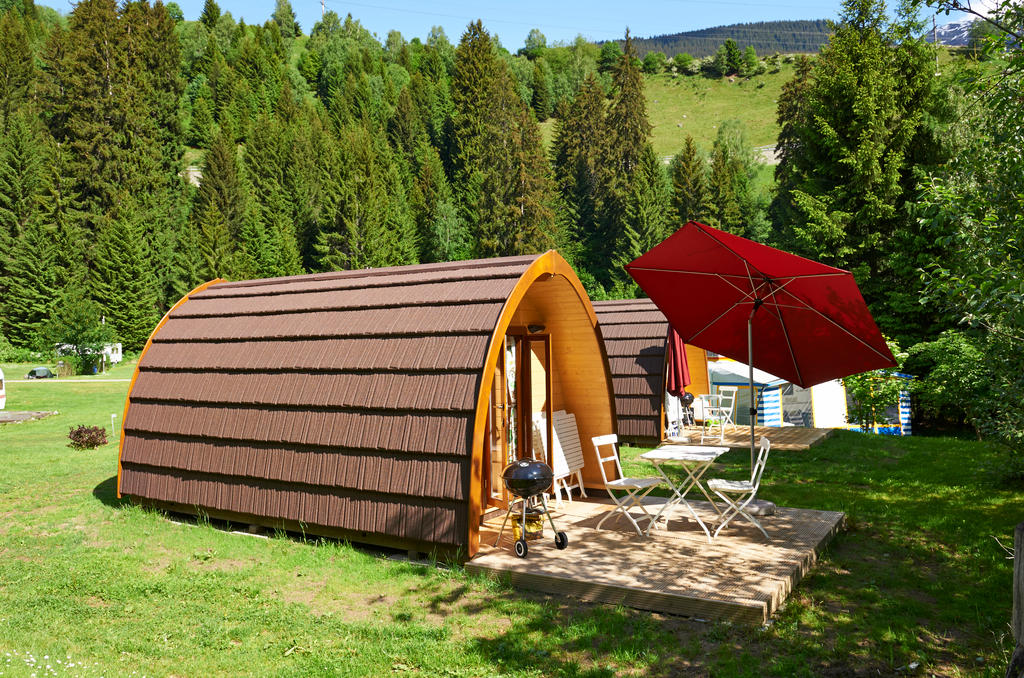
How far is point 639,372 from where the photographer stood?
13422mm

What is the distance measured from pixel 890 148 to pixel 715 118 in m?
76.7

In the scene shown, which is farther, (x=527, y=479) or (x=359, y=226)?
(x=359, y=226)

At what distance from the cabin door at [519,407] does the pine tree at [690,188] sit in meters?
47.1

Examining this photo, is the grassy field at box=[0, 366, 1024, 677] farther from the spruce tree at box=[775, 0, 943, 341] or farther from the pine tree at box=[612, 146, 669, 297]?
the pine tree at box=[612, 146, 669, 297]

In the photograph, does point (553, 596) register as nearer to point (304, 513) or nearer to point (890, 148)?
point (304, 513)

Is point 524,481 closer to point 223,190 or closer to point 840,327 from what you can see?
point 840,327

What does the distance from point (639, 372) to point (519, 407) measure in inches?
207

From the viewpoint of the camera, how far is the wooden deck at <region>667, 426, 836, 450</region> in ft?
42.0

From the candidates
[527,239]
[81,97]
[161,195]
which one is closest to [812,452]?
[527,239]

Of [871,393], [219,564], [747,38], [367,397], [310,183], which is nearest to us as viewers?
[219,564]

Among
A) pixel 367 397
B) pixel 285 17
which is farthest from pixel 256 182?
pixel 285 17

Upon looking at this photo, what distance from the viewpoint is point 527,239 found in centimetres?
→ 4988

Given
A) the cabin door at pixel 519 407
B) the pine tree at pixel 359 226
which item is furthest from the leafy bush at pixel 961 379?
the pine tree at pixel 359 226

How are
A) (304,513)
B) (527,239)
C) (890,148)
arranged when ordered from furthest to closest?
(527,239) < (890,148) < (304,513)
